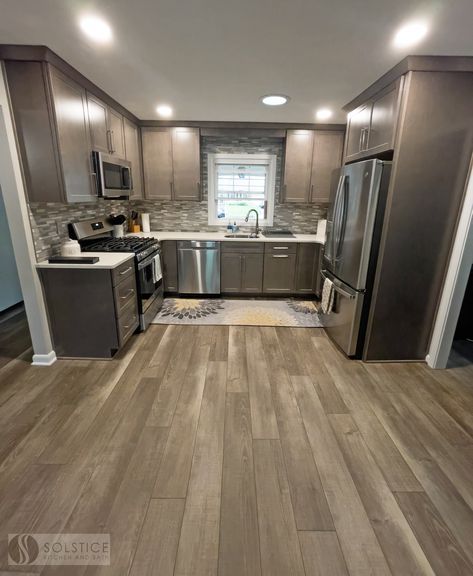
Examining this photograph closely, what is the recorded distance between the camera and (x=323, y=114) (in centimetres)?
340

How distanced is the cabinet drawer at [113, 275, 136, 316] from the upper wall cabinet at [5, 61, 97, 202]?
2.63 feet

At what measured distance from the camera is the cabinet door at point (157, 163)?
3898 mm

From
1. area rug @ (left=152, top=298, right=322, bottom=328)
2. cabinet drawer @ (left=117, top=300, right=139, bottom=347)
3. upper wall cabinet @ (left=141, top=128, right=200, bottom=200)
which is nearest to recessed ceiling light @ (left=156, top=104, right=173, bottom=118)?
upper wall cabinet @ (left=141, top=128, right=200, bottom=200)

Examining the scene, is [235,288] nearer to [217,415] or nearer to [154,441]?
[217,415]

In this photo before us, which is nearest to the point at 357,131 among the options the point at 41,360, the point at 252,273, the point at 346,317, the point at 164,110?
the point at 346,317

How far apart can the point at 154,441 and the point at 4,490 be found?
29.4 inches

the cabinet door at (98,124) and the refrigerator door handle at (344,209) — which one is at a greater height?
the cabinet door at (98,124)

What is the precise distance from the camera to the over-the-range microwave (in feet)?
8.81

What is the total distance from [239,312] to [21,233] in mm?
2382

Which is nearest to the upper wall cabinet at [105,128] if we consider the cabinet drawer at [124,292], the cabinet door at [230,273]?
the cabinet drawer at [124,292]

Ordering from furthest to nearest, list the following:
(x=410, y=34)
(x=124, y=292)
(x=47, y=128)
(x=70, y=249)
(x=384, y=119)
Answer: (x=124, y=292) → (x=70, y=249) → (x=384, y=119) → (x=47, y=128) → (x=410, y=34)

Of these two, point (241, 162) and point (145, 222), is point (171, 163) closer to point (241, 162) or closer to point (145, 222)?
point (145, 222)

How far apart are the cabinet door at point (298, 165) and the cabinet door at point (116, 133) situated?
6.95 feet

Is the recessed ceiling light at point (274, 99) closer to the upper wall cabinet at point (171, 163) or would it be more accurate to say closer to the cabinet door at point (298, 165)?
the cabinet door at point (298, 165)
